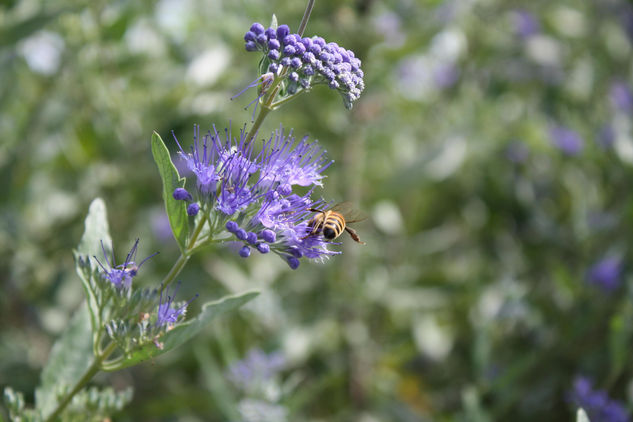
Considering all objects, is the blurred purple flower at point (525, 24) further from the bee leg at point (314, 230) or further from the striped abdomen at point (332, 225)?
the bee leg at point (314, 230)

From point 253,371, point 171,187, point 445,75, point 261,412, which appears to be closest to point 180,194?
point 171,187

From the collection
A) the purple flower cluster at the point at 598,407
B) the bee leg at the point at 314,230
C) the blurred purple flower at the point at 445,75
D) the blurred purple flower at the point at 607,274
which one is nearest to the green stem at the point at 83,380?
the bee leg at the point at 314,230

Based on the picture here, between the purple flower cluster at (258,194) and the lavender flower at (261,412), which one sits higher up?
the purple flower cluster at (258,194)

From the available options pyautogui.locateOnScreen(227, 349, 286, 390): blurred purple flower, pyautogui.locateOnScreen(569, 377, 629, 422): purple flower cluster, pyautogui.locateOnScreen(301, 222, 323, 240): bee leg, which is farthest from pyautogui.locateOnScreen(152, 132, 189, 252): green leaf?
pyautogui.locateOnScreen(569, 377, 629, 422): purple flower cluster

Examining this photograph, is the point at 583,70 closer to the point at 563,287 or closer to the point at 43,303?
the point at 563,287

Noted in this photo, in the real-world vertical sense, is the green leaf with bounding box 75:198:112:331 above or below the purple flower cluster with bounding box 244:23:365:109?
below

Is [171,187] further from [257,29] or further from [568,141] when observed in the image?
[568,141]

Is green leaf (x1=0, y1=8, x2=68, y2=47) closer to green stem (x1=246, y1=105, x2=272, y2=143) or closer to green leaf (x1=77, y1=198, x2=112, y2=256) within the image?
green leaf (x1=77, y1=198, x2=112, y2=256)
